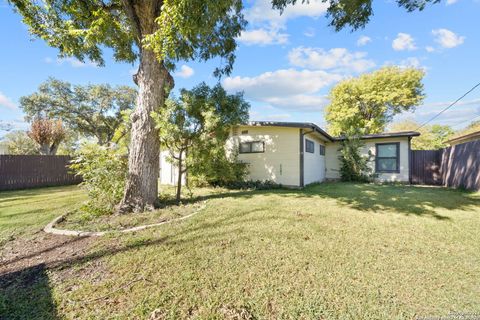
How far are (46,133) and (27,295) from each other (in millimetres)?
16276

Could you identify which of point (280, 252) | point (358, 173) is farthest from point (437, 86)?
point (280, 252)

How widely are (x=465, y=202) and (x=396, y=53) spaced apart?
38.1ft

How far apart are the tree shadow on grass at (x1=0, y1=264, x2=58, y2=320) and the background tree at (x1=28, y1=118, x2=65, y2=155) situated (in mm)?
15544

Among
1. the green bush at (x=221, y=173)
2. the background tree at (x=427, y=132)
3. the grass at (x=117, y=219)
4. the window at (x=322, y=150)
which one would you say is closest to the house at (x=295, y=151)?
the window at (x=322, y=150)

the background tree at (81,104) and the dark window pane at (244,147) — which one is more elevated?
the background tree at (81,104)

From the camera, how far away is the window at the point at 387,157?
37.2ft

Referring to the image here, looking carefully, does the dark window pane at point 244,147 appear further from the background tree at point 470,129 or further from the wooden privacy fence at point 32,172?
the background tree at point 470,129

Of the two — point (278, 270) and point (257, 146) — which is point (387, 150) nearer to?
point (257, 146)

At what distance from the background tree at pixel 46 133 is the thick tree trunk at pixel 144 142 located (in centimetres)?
1347

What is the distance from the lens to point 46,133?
557 inches

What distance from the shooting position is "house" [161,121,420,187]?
891 cm

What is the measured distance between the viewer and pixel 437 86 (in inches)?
619

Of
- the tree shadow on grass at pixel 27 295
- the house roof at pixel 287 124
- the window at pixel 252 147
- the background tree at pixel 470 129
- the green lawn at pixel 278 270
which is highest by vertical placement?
the background tree at pixel 470 129

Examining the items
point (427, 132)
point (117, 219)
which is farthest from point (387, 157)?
point (427, 132)
